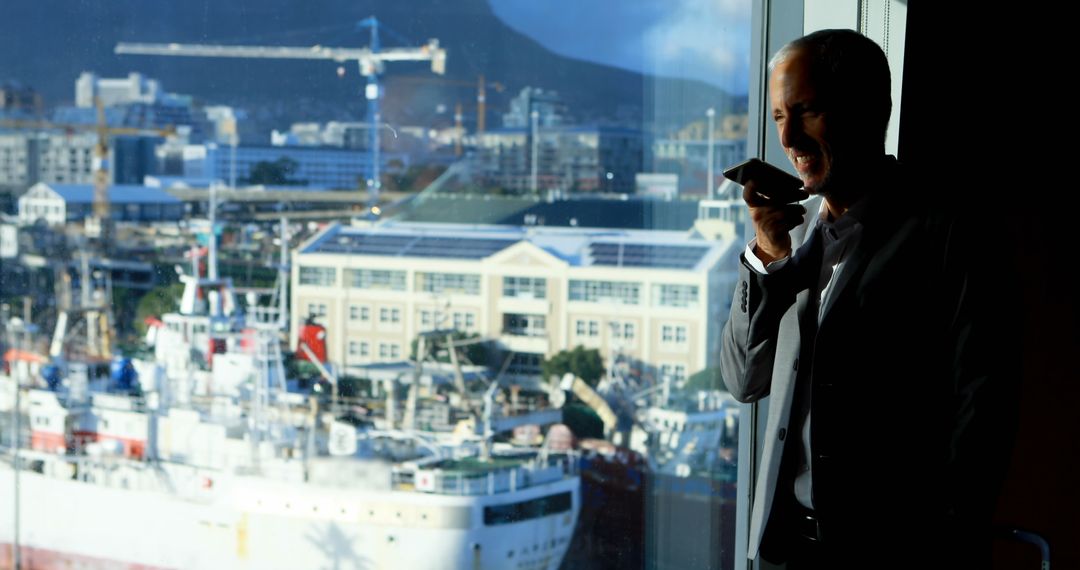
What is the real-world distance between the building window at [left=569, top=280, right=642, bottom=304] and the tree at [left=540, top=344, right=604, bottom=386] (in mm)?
380

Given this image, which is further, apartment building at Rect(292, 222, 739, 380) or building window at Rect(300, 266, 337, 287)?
building window at Rect(300, 266, 337, 287)

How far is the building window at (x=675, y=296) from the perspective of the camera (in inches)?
211

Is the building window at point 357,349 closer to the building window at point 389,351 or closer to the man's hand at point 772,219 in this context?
the building window at point 389,351

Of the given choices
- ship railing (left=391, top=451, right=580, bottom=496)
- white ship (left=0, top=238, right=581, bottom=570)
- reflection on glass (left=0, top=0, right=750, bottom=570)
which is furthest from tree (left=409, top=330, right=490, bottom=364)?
ship railing (left=391, top=451, right=580, bottom=496)

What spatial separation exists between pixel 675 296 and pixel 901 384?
15.3 feet

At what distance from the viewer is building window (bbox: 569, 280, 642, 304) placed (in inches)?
229

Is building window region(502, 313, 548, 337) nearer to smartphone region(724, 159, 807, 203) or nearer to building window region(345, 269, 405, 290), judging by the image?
building window region(345, 269, 405, 290)

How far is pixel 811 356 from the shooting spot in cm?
98

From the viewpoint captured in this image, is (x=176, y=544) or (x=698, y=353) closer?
(x=698, y=353)

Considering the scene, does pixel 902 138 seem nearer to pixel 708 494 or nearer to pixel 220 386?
pixel 708 494

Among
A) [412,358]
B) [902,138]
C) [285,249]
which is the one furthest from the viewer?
[412,358]

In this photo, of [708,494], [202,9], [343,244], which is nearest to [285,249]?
[343,244]

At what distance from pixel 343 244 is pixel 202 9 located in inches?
63.7

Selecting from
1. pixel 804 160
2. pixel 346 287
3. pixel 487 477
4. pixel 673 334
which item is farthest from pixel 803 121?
pixel 487 477
